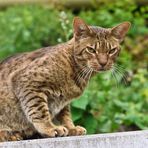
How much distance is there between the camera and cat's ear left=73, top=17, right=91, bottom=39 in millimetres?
5109

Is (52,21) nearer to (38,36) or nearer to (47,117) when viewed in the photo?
(38,36)

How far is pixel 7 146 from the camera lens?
4531mm

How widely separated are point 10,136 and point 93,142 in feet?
2.28

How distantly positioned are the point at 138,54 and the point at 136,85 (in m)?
1.64

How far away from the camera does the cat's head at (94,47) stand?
509 centimetres

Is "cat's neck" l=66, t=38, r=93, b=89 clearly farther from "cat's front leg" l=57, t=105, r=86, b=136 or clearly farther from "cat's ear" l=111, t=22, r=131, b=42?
"cat's ear" l=111, t=22, r=131, b=42

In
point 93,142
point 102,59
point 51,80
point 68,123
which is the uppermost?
point 102,59

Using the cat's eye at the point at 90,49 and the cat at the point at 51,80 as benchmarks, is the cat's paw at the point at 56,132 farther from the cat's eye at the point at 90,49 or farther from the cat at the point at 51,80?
the cat's eye at the point at 90,49

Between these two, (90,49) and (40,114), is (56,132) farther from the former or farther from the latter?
(90,49)

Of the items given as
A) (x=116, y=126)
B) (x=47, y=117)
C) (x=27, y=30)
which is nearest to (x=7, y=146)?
(x=47, y=117)

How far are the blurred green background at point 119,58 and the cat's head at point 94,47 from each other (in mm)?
819

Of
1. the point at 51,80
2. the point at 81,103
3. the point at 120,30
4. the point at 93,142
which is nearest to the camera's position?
the point at 93,142

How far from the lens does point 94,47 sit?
5.09 m

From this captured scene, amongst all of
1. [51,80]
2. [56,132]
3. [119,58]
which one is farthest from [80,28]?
[119,58]
